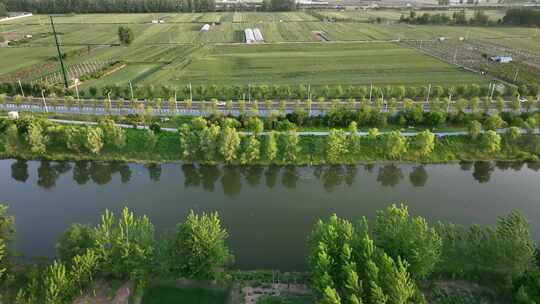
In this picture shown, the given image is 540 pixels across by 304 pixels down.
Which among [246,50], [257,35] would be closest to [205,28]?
[257,35]

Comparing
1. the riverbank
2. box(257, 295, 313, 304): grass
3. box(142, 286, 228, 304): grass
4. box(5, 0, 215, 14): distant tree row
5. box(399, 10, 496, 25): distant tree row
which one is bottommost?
box(142, 286, 228, 304): grass

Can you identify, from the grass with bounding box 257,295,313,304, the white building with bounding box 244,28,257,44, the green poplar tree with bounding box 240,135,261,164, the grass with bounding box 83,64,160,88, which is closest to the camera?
the grass with bounding box 257,295,313,304

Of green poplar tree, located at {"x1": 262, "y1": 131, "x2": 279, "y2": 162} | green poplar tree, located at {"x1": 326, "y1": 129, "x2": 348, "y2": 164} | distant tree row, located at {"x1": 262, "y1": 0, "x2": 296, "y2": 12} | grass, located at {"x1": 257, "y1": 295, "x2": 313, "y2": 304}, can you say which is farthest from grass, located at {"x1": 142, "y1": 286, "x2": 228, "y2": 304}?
distant tree row, located at {"x1": 262, "y1": 0, "x2": 296, "y2": 12}

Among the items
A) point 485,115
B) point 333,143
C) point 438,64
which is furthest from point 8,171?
point 438,64

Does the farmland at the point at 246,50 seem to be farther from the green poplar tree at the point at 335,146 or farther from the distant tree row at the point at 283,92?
the green poplar tree at the point at 335,146

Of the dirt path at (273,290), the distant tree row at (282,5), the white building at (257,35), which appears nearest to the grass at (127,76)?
the white building at (257,35)

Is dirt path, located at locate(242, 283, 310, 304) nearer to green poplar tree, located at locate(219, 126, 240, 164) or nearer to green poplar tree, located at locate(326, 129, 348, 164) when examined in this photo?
green poplar tree, located at locate(219, 126, 240, 164)

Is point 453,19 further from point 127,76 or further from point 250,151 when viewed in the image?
point 250,151
